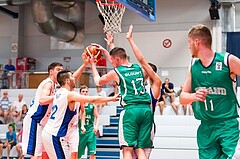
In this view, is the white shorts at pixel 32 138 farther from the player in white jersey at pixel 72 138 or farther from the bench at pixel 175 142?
the bench at pixel 175 142

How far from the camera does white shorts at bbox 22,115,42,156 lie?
6227 millimetres

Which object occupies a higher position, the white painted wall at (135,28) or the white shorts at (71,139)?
the white painted wall at (135,28)

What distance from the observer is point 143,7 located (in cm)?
910

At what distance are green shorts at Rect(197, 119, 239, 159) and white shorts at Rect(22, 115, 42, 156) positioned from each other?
3124mm

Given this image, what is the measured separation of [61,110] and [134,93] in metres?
0.96

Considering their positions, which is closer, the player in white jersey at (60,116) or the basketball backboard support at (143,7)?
the player in white jersey at (60,116)

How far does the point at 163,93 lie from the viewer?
1530 centimetres

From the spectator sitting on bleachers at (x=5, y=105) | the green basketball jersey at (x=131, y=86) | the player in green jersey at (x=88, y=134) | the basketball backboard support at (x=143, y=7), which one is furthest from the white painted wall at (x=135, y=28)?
the green basketball jersey at (x=131, y=86)

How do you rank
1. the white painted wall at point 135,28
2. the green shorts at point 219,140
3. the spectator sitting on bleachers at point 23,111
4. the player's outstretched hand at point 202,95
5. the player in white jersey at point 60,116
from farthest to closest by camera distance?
1. the white painted wall at point 135,28
2. the spectator sitting on bleachers at point 23,111
3. the player in white jersey at point 60,116
4. the green shorts at point 219,140
5. the player's outstretched hand at point 202,95

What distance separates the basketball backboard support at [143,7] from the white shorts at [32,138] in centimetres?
303

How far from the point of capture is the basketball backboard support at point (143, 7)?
8414 millimetres

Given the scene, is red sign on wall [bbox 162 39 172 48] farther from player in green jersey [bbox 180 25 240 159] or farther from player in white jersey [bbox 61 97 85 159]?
player in green jersey [bbox 180 25 240 159]

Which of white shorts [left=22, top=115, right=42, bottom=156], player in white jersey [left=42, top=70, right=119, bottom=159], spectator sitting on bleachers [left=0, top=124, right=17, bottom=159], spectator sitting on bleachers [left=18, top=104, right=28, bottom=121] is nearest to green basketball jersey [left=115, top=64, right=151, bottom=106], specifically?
player in white jersey [left=42, top=70, right=119, bottom=159]

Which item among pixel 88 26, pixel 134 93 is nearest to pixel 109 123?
pixel 88 26
